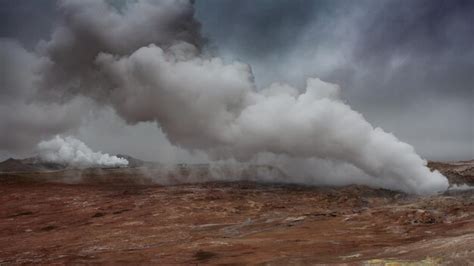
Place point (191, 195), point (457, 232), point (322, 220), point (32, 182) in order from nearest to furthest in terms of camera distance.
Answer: point (457, 232) < point (322, 220) < point (191, 195) < point (32, 182)

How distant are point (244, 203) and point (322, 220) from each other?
24173 mm

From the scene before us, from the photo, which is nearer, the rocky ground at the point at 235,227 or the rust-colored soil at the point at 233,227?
the rocky ground at the point at 235,227

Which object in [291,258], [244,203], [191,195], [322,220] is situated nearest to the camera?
[291,258]

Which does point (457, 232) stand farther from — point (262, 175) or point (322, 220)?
point (262, 175)

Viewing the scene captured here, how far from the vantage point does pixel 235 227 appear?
190 ft

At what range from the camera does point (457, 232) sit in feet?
131

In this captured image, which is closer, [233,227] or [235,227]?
[235,227]

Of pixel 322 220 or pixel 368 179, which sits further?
pixel 368 179

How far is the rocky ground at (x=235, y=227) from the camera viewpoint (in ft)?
120

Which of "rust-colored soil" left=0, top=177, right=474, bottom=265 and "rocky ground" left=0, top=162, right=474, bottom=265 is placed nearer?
"rocky ground" left=0, top=162, right=474, bottom=265

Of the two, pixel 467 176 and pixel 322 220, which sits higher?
pixel 467 176

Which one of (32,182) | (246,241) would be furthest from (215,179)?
(246,241)

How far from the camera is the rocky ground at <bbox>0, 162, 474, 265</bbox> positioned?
36.5 meters

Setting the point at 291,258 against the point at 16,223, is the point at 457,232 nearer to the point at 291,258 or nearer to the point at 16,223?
the point at 291,258
